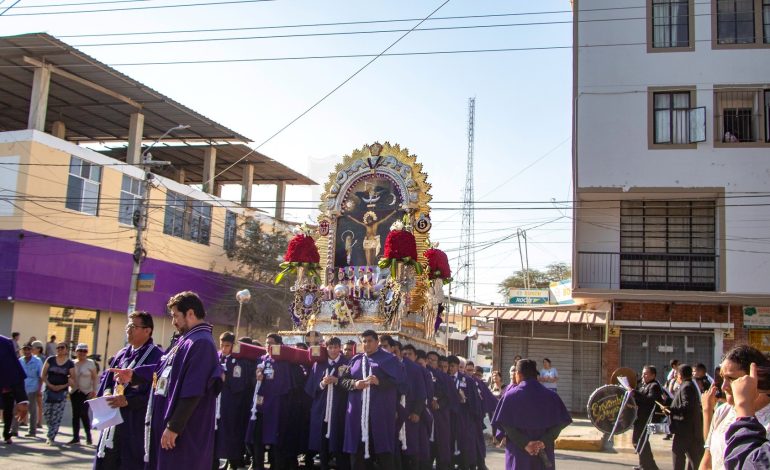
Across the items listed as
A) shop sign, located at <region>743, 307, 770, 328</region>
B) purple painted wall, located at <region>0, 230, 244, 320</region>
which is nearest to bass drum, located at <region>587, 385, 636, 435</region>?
shop sign, located at <region>743, 307, 770, 328</region>

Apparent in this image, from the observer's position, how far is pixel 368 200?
61.6 ft

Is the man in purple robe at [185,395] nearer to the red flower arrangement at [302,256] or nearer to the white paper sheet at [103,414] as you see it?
the white paper sheet at [103,414]

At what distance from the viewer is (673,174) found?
23.7 metres

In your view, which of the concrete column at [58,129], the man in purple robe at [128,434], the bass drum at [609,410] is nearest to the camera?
the man in purple robe at [128,434]

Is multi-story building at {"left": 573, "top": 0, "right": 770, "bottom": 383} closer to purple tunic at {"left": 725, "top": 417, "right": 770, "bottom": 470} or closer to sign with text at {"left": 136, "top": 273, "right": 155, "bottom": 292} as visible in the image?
sign with text at {"left": 136, "top": 273, "right": 155, "bottom": 292}

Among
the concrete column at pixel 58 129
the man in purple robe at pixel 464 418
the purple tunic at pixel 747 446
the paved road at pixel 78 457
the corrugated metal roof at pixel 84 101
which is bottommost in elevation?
the paved road at pixel 78 457

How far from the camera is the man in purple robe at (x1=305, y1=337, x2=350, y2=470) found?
1110 cm

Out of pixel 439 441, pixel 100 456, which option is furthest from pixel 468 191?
pixel 100 456

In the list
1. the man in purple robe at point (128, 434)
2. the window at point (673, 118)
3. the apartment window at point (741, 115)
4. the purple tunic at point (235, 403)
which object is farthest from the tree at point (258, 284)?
the man in purple robe at point (128, 434)

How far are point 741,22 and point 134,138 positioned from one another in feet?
74.0

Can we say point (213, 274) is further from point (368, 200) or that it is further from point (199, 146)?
point (368, 200)

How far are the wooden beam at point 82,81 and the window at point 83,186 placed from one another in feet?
9.25

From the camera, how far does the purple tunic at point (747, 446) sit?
398cm

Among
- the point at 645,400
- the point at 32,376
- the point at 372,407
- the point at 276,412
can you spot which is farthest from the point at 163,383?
the point at 32,376
